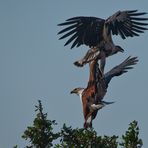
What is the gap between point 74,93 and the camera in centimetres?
3384

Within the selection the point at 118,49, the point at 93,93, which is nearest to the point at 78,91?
the point at 93,93

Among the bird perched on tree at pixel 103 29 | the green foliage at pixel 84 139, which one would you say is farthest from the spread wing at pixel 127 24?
the green foliage at pixel 84 139

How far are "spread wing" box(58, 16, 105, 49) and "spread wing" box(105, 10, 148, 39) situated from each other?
0.75 meters

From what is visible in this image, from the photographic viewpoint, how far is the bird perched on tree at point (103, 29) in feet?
109

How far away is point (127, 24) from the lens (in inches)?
1337

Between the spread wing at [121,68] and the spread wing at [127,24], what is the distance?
1688 mm

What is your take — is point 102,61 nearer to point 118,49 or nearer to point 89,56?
point 89,56

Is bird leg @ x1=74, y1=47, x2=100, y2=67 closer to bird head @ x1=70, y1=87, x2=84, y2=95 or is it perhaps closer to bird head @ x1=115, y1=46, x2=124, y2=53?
bird head @ x1=115, y1=46, x2=124, y2=53

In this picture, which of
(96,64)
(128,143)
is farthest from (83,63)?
(128,143)

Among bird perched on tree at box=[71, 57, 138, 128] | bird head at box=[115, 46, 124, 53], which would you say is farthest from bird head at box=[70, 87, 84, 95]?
bird head at box=[115, 46, 124, 53]

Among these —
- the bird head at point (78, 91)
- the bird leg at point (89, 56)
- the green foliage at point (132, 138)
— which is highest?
the bird leg at point (89, 56)

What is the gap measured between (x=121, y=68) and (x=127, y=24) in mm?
2354

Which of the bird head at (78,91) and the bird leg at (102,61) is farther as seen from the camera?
the bird head at (78,91)

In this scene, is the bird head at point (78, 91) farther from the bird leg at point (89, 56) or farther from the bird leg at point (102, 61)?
the bird leg at point (102, 61)
